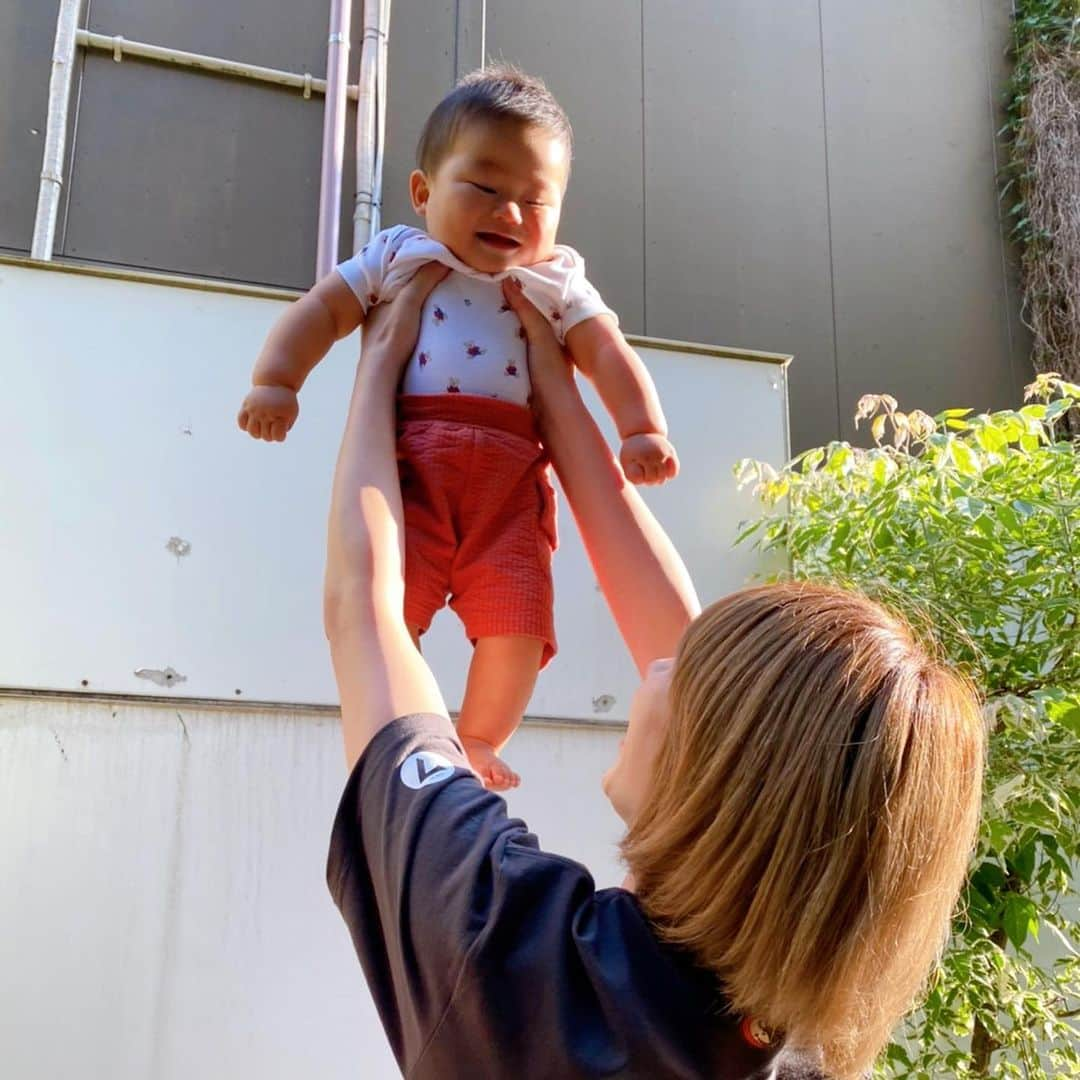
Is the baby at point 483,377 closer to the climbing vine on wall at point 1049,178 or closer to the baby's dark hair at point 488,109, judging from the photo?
the baby's dark hair at point 488,109

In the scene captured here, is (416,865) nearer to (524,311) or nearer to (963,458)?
(524,311)

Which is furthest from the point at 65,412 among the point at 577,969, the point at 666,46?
the point at 666,46

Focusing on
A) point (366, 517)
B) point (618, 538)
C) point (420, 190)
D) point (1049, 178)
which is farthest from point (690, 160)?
point (366, 517)

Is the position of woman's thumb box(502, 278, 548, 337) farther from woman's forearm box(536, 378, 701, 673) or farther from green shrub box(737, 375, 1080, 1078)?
green shrub box(737, 375, 1080, 1078)

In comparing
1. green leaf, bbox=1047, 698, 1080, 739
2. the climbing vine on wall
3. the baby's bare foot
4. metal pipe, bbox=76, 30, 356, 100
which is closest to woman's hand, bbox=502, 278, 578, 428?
the baby's bare foot

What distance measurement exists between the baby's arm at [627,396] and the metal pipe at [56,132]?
101 inches

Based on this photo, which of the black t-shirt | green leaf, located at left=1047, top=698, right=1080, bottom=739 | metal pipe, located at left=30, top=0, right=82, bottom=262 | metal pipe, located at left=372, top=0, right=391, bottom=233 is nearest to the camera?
the black t-shirt

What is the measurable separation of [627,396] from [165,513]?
151 cm

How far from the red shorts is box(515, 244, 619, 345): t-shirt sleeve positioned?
4.6 inches

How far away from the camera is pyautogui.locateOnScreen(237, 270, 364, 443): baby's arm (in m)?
1.15

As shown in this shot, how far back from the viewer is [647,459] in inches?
47.6

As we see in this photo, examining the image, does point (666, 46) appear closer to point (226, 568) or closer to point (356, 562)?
point (226, 568)

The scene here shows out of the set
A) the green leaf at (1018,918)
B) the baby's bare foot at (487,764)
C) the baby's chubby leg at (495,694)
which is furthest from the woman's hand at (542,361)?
the green leaf at (1018,918)

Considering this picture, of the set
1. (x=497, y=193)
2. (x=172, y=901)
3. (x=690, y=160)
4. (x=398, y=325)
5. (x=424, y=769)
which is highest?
(x=690, y=160)
